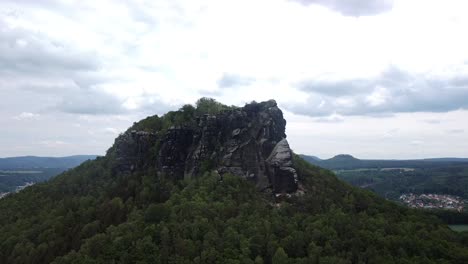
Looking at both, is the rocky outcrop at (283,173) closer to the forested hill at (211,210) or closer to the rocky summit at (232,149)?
the rocky summit at (232,149)

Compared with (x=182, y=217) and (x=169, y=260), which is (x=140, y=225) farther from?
(x=169, y=260)

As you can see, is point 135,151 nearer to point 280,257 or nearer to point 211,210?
point 211,210

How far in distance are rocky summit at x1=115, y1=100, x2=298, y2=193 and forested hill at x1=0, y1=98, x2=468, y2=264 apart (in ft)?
0.98

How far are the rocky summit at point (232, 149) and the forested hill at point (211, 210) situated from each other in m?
0.30

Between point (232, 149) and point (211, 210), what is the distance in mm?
22193

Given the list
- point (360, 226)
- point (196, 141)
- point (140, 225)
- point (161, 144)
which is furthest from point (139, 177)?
point (360, 226)

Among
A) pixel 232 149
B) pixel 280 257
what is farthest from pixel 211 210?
pixel 280 257

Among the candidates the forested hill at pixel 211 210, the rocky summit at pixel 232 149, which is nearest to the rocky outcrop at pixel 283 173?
the rocky summit at pixel 232 149

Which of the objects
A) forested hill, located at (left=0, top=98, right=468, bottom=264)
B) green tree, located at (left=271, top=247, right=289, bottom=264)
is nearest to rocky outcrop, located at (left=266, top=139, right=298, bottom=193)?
forested hill, located at (left=0, top=98, right=468, bottom=264)

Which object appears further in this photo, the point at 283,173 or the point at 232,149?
the point at 232,149

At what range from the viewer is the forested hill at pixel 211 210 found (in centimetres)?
8212

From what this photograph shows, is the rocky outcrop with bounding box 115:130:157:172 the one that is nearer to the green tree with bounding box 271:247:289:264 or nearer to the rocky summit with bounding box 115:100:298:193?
the rocky summit with bounding box 115:100:298:193

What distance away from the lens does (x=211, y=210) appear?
309 ft

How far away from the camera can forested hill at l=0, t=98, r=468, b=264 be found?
8212 centimetres
